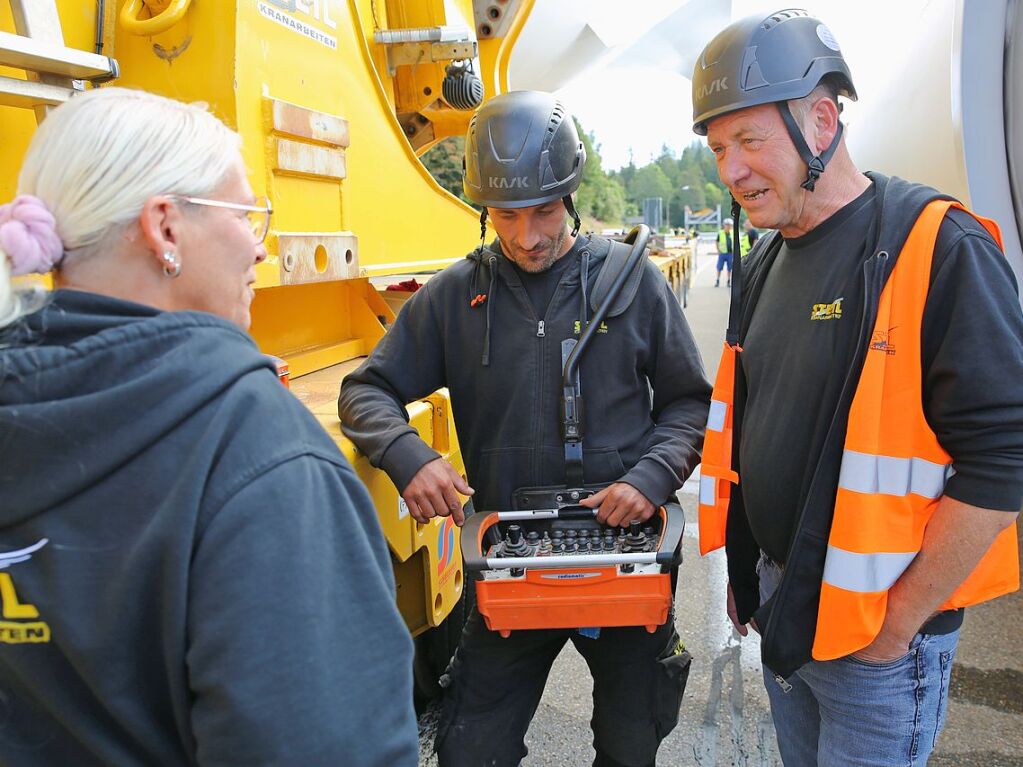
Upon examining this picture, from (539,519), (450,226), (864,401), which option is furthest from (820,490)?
(450,226)

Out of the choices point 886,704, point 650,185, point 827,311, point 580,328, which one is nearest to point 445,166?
point 580,328

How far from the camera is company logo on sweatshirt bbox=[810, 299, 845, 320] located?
1622 millimetres

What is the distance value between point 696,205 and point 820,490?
347 feet

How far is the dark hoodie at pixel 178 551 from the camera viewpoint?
2.86ft

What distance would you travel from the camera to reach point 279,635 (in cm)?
88

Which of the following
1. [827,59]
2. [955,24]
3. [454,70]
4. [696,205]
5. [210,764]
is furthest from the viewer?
[696,205]

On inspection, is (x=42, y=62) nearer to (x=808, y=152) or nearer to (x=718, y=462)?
(x=808, y=152)

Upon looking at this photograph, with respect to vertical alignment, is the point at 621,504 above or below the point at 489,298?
below

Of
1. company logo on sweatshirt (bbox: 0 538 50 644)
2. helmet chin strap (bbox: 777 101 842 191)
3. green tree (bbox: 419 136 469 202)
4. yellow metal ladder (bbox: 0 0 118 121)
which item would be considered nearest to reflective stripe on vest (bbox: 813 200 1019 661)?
helmet chin strap (bbox: 777 101 842 191)

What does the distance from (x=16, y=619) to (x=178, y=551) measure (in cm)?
26

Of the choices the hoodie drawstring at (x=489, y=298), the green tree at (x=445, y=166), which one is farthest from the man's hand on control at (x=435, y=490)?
the green tree at (x=445, y=166)

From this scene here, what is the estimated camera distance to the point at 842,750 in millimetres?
1630

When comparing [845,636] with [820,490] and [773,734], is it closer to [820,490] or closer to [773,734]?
[820,490]

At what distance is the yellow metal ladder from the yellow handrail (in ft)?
1.53
